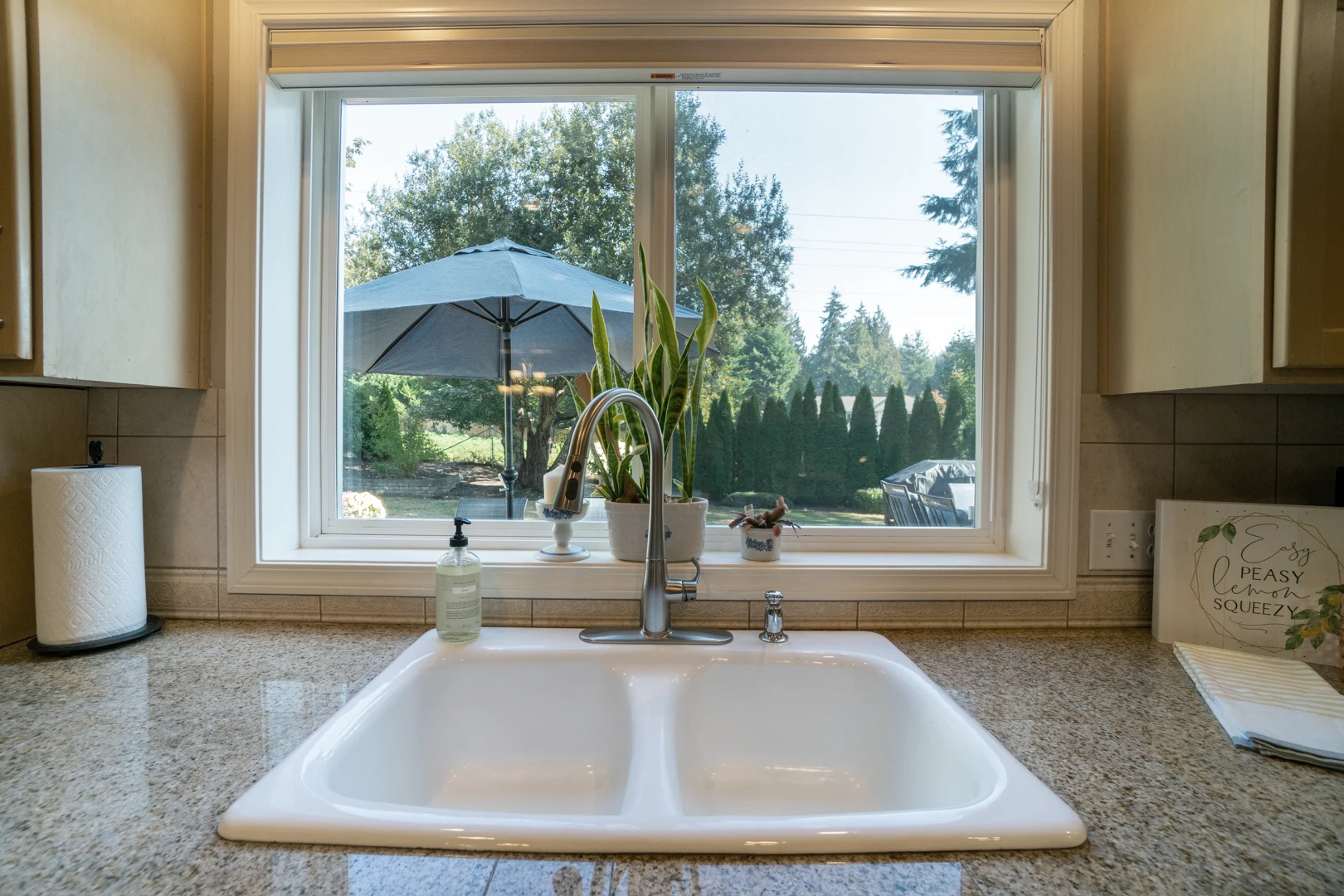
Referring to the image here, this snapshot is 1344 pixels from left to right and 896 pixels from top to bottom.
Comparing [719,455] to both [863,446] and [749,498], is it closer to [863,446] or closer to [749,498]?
[749,498]

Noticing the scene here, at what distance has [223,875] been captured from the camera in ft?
1.72

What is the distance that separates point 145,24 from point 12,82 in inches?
11.8

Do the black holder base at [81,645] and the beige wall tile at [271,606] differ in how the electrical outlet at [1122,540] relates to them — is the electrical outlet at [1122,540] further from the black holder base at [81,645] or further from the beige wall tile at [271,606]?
the black holder base at [81,645]

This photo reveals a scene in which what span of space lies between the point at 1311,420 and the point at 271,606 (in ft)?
6.50

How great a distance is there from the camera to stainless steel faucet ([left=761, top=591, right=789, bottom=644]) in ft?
3.58

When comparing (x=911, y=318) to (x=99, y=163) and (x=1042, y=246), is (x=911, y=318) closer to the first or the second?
(x=1042, y=246)

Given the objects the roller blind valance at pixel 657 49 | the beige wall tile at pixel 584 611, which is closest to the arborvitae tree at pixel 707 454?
the beige wall tile at pixel 584 611

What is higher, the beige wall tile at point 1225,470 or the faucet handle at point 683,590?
the beige wall tile at point 1225,470

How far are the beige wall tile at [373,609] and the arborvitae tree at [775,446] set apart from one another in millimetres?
736

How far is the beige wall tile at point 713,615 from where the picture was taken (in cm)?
120

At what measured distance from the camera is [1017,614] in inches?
48.3

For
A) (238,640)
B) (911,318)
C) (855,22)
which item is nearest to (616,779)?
(238,640)

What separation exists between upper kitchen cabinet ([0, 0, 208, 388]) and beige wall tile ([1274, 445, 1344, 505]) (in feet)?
6.68

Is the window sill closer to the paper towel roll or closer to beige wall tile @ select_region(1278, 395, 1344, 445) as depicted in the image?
Answer: the paper towel roll
